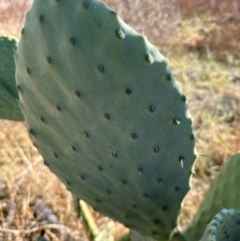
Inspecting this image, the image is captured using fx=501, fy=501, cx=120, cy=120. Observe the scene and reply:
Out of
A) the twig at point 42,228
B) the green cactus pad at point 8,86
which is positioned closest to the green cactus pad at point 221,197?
the green cactus pad at point 8,86

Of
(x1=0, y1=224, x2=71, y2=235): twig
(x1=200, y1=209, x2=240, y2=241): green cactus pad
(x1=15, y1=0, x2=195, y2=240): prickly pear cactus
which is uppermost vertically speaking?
(x1=15, y1=0, x2=195, y2=240): prickly pear cactus

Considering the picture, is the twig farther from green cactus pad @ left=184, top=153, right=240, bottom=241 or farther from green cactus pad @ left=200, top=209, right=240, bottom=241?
green cactus pad @ left=200, top=209, right=240, bottom=241

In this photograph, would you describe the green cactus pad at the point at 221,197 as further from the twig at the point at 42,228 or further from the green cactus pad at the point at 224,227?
the twig at the point at 42,228

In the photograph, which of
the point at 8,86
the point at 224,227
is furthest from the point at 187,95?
the point at 224,227

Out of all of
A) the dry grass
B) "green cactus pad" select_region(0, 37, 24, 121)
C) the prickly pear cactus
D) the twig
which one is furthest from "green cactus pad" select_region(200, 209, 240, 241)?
the twig

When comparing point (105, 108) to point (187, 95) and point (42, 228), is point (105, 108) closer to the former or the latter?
point (42, 228)

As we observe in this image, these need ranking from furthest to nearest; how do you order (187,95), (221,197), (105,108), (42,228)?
(187,95), (42,228), (221,197), (105,108)
